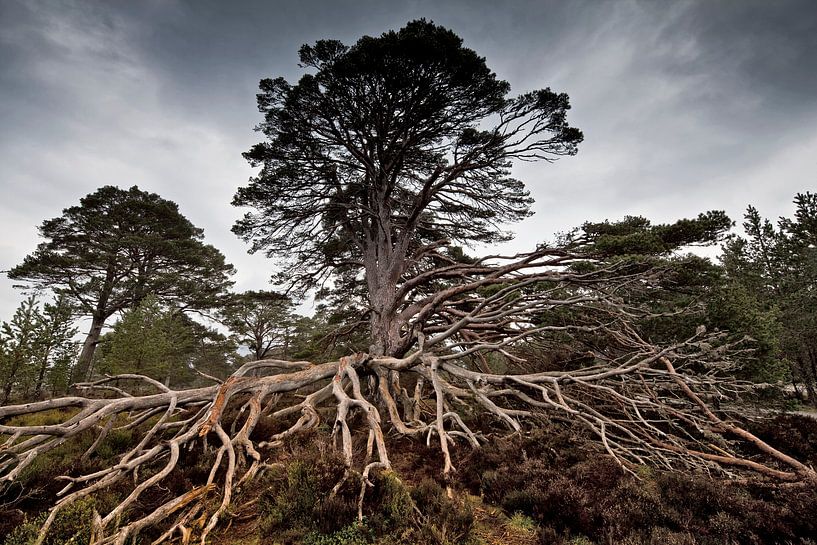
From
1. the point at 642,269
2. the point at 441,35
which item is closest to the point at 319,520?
the point at 642,269

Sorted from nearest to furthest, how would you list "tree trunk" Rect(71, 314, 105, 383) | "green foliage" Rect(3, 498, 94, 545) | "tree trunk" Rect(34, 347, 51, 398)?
"green foliage" Rect(3, 498, 94, 545)
"tree trunk" Rect(34, 347, 51, 398)
"tree trunk" Rect(71, 314, 105, 383)

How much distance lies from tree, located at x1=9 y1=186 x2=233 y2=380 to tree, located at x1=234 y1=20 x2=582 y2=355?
12.9m

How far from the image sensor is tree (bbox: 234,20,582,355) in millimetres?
7738

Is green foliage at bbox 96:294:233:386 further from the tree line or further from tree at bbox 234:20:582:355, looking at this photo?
tree at bbox 234:20:582:355

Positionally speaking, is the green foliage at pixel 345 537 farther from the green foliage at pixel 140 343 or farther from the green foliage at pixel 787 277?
the green foliage at pixel 787 277

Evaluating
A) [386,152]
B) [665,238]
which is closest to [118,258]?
[386,152]

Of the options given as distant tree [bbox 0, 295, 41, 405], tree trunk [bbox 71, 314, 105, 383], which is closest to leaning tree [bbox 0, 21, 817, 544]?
distant tree [bbox 0, 295, 41, 405]

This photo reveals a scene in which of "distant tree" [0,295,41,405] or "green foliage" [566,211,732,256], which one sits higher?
"green foliage" [566,211,732,256]

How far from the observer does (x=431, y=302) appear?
7.76 meters

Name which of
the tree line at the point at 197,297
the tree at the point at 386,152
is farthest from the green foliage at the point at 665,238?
the tree at the point at 386,152

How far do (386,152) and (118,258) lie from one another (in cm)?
1890

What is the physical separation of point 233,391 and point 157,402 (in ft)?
3.89

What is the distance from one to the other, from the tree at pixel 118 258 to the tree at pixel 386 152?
12920 mm

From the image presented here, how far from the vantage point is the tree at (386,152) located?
7.74 meters
